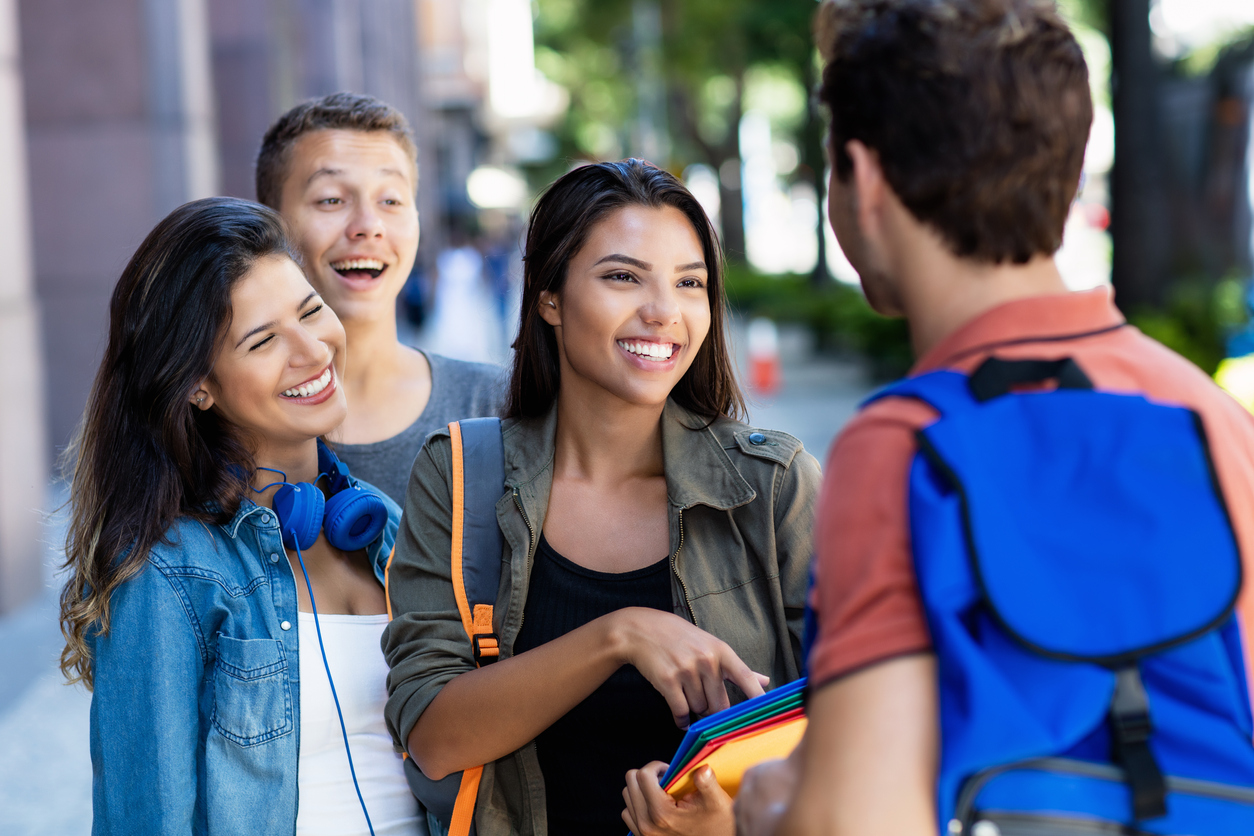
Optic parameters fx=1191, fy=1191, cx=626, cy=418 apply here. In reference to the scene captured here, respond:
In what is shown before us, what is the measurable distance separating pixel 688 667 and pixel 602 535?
0.61 metres

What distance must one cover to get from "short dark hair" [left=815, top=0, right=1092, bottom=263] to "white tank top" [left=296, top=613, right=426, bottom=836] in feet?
5.35

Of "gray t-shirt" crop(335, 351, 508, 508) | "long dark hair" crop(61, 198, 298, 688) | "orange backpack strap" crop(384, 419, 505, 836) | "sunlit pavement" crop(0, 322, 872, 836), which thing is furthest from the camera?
"sunlit pavement" crop(0, 322, 872, 836)

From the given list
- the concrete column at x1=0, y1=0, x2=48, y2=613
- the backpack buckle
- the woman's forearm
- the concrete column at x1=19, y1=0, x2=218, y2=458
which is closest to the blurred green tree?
the concrete column at x1=0, y1=0, x2=48, y2=613

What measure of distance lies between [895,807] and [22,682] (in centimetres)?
561

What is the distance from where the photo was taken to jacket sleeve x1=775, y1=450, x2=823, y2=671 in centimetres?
239

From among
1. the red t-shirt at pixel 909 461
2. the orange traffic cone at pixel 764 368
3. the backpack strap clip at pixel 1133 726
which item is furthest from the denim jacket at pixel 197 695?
the orange traffic cone at pixel 764 368

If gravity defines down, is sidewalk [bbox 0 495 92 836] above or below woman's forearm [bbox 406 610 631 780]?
below

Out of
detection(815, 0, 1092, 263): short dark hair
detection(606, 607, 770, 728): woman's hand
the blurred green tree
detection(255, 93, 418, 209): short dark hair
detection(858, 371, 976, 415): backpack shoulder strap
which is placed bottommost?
detection(606, 607, 770, 728): woman's hand

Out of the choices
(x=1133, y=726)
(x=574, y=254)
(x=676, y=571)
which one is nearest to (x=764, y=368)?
(x=574, y=254)

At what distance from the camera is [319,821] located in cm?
238

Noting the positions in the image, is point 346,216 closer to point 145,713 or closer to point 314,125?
point 314,125

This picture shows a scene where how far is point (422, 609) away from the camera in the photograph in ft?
7.68

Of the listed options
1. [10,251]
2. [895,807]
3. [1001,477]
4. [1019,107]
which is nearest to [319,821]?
[895,807]

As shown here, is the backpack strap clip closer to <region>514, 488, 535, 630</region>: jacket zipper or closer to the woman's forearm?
the woman's forearm
